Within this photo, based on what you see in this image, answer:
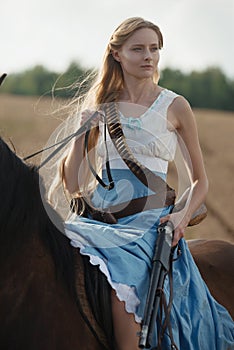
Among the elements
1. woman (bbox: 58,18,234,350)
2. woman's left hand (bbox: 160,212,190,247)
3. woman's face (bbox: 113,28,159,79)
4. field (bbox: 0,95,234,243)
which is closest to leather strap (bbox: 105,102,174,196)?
woman (bbox: 58,18,234,350)

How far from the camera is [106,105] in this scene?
4820 mm

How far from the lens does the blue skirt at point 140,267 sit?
419 cm

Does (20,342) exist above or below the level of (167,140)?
below

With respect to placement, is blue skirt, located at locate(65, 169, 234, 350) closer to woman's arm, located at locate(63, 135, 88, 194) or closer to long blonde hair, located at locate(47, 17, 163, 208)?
woman's arm, located at locate(63, 135, 88, 194)

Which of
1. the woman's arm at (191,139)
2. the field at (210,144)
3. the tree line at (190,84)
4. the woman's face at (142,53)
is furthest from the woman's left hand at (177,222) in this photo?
the tree line at (190,84)

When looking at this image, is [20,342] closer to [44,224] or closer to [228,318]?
[44,224]

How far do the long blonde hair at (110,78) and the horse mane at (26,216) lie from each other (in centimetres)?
63

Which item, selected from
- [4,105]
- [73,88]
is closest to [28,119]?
[4,105]

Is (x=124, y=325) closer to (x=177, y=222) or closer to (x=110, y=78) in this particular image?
(x=177, y=222)

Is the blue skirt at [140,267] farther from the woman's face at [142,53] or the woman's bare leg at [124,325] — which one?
the woman's face at [142,53]

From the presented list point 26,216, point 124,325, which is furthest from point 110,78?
point 124,325

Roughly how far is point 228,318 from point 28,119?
29311 millimetres

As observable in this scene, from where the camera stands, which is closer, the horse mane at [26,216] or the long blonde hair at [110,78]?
the horse mane at [26,216]

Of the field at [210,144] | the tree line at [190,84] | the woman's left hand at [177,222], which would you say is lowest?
the tree line at [190,84]
